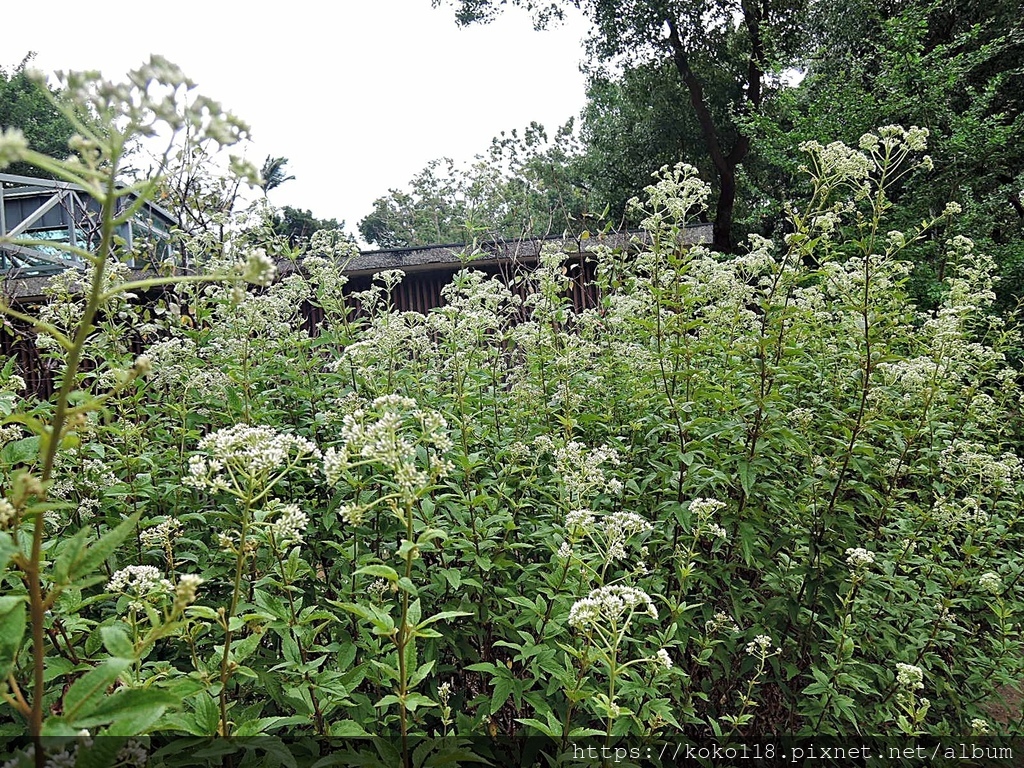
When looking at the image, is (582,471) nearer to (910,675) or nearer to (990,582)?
(910,675)

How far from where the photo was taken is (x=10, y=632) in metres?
0.73

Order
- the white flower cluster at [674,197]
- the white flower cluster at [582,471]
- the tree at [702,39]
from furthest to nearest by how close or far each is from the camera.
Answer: the tree at [702,39], the white flower cluster at [674,197], the white flower cluster at [582,471]

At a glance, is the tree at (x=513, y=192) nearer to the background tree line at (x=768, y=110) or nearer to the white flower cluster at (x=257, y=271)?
the background tree line at (x=768, y=110)

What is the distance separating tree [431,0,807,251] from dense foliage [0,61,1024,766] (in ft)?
40.3

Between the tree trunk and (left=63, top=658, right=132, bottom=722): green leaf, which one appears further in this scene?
the tree trunk

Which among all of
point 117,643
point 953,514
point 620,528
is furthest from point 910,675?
point 117,643

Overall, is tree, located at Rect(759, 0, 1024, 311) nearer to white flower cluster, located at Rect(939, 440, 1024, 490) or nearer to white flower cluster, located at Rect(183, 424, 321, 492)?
white flower cluster, located at Rect(939, 440, 1024, 490)

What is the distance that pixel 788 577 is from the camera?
2.75 meters

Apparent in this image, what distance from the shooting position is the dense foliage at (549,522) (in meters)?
1.67

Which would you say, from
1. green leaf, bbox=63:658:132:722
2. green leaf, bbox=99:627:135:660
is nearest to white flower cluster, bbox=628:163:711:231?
green leaf, bbox=99:627:135:660

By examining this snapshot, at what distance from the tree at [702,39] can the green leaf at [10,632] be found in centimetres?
1508

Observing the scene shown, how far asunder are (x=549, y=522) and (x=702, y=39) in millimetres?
15861

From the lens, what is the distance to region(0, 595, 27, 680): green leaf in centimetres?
70

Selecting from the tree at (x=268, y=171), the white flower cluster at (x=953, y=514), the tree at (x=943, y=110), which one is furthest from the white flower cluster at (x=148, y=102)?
the tree at (x=943, y=110)
